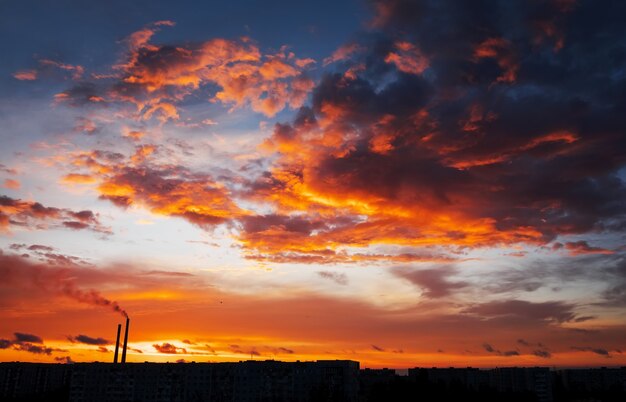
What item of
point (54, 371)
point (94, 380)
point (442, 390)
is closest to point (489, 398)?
point (442, 390)

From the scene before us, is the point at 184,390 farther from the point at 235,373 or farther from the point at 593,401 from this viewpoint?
the point at 593,401

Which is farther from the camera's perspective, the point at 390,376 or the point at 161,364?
the point at 390,376

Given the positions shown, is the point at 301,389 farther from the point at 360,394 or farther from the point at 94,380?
the point at 94,380

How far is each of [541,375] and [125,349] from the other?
113 metres

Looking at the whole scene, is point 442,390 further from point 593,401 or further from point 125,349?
point 125,349

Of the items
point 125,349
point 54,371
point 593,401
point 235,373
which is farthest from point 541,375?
point 54,371

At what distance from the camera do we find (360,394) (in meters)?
136

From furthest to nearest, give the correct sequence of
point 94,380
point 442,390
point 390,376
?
point 390,376, point 94,380, point 442,390

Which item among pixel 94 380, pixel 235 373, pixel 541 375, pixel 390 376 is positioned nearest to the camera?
pixel 235 373

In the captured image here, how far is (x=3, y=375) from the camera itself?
559ft

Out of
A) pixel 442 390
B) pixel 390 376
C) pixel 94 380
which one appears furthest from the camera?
pixel 390 376

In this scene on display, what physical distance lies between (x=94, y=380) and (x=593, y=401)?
123878 millimetres

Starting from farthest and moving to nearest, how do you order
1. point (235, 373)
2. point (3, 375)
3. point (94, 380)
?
point (3, 375) < point (94, 380) < point (235, 373)

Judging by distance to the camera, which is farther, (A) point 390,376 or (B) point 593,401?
(A) point 390,376
